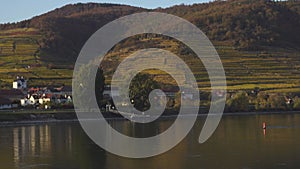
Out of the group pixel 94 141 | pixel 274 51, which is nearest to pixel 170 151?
pixel 94 141

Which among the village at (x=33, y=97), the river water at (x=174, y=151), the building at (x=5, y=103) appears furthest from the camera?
the village at (x=33, y=97)

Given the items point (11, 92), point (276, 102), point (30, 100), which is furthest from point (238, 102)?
point (11, 92)

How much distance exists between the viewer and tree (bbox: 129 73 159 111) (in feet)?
211

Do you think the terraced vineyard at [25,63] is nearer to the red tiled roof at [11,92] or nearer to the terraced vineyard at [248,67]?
the red tiled roof at [11,92]

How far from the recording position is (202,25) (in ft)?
458

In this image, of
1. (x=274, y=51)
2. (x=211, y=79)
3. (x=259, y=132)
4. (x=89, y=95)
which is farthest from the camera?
(x=274, y=51)

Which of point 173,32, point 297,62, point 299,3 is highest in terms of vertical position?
point 299,3

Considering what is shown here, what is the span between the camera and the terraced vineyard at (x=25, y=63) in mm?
83375

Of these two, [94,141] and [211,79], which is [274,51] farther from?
[94,141]

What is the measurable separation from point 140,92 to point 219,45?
5595 cm

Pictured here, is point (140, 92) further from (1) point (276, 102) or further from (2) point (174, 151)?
(2) point (174, 151)

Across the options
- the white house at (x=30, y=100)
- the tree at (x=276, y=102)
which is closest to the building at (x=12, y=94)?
the white house at (x=30, y=100)

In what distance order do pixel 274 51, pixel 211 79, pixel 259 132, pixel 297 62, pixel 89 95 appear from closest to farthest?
pixel 259 132
pixel 89 95
pixel 211 79
pixel 297 62
pixel 274 51

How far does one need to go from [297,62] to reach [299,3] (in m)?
70.5
